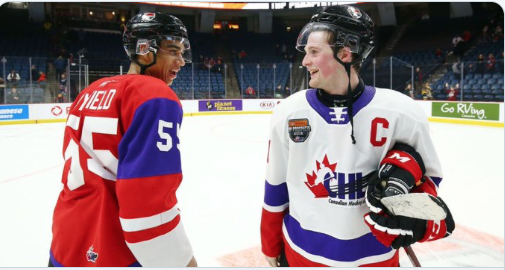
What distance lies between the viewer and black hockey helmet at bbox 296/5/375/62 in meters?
1.09

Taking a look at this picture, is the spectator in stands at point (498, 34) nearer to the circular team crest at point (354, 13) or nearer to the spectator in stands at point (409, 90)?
the spectator in stands at point (409, 90)

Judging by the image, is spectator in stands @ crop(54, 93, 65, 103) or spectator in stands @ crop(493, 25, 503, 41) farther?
spectator in stands @ crop(493, 25, 503, 41)

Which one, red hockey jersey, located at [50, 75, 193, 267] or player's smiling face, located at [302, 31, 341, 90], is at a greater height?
player's smiling face, located at [302, 31, 341, 90]

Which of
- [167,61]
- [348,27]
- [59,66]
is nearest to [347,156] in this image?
[348,27]

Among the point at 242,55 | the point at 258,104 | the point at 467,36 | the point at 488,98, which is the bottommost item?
the point at 488,98

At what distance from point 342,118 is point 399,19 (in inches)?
754

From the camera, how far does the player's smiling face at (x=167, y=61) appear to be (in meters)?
1.22

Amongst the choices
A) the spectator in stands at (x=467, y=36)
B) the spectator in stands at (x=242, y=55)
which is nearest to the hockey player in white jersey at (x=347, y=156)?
the spectator in stands at (x=467, y=36)

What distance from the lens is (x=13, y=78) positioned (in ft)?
32.4

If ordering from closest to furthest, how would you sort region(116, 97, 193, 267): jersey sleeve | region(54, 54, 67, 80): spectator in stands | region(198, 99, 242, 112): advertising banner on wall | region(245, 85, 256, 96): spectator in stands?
region(116, 97, 193, 267): jersey sleeve
region(54, 54, 67, 80): spectator in stands
region(198, 99, 242, 112): advertising banner on wall
region(245, 85, 256, 96): spectator in stands

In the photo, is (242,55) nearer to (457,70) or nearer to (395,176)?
(457,70)

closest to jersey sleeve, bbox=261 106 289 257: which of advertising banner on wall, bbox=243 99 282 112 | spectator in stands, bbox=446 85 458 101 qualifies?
spectator in stands, bbox=446 85 458 101

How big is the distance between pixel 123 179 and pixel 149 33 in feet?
1.67

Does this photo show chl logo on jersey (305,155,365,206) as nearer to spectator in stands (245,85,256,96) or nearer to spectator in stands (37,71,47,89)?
spectator in stands (37,71,47,89)
